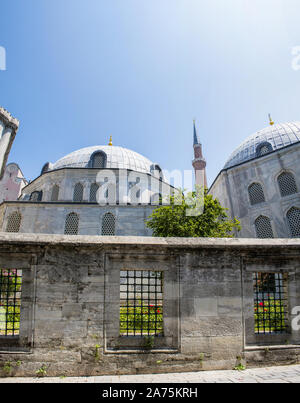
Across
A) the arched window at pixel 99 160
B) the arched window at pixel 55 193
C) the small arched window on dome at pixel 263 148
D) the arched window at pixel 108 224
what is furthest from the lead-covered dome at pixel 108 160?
the small arched window on dome at pixel 263 148

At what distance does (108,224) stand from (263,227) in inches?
406

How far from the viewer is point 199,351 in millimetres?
4266

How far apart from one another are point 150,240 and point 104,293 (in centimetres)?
119

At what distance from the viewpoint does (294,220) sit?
1538cm

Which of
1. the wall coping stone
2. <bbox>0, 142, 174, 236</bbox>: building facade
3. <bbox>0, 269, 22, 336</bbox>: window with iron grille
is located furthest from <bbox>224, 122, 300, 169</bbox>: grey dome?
<bbox>0, 269, 22, 336</bbox>: window with iron grille

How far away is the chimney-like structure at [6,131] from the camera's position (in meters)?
13.5

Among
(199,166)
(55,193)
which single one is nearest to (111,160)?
(55,193)

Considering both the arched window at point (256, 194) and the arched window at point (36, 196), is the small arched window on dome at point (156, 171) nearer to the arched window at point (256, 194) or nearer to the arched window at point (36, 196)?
the arched window at point (256, 194)

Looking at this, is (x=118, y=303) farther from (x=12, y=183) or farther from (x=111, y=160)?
(x=12, y=183)

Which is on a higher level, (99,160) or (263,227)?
(99,160)

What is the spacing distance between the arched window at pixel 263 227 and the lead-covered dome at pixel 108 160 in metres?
10.4

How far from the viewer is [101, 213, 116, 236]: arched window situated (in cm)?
1736
